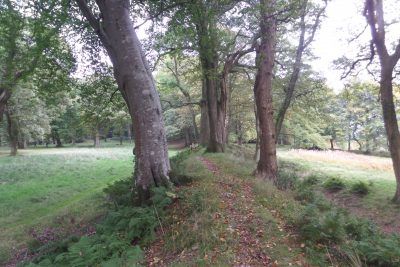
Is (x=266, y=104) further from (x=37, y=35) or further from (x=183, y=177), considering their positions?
(x=37, y=35)

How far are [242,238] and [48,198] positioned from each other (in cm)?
1139

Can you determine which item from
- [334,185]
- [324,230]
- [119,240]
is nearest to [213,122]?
[334,185]

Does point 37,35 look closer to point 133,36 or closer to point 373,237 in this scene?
point 133,36

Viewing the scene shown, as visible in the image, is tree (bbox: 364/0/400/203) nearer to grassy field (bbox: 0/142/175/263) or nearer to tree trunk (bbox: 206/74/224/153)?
tree trunk (bbox: 206/74/224/153)

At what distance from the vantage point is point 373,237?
5039 mm

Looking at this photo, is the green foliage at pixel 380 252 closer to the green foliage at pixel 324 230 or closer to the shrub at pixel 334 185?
the green foliage at pixel 324 230

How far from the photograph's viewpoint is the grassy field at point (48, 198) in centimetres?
916

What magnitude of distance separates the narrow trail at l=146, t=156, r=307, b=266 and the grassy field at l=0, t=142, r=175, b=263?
13.2 ft

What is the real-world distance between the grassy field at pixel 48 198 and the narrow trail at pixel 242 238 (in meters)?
4.04

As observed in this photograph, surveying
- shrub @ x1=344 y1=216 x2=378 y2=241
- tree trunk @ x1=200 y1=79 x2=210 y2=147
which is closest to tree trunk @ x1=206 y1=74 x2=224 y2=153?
tree trunk @ x1=200 y1=79 x2=210 y2=147

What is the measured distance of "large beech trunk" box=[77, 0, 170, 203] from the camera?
692 centimetres

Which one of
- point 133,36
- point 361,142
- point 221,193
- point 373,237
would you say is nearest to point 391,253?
point 373,237

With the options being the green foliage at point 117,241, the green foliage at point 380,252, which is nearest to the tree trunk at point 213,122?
the green foliage at point 117,241

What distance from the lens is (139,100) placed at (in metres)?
6.96
